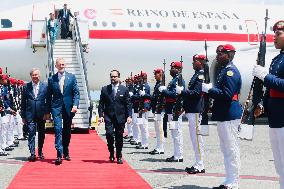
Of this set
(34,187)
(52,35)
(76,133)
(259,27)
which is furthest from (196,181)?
(259,27)

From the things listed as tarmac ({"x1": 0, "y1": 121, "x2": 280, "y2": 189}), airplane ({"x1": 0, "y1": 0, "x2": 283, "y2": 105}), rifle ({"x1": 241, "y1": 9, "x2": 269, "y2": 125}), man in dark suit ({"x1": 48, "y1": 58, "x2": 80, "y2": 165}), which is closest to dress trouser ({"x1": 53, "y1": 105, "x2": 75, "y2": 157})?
man in dark suit ({"x1": 48, "y1": 58, "x2": 80, "y2": 165})

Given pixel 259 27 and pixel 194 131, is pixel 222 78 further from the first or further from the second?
pixel 259 27

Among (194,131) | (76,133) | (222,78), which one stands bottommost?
(76,133)

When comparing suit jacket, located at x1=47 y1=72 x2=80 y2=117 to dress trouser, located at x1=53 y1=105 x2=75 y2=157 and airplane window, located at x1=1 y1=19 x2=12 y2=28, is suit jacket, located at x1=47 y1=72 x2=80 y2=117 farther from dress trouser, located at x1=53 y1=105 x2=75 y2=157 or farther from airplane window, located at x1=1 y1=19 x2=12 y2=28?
airplane window, located at x1=1 y1=19 x2=12 y2=28

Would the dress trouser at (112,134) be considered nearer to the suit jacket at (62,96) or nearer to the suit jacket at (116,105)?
the suit jacket at (116,105)

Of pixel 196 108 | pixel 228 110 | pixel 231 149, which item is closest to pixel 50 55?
pixel 196 108

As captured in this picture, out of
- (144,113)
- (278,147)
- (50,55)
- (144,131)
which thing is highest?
(50,55)

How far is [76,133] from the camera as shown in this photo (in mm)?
17078

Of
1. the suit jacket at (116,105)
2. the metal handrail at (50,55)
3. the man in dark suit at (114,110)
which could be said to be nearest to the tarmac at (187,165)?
the man in dark suit at (114,110)

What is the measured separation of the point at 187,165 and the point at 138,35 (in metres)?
14.1

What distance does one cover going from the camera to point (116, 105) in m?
10.4

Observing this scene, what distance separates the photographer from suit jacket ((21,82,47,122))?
34.5ft

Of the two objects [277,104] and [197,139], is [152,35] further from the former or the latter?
[277,104]

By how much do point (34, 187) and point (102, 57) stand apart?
1567 cm
